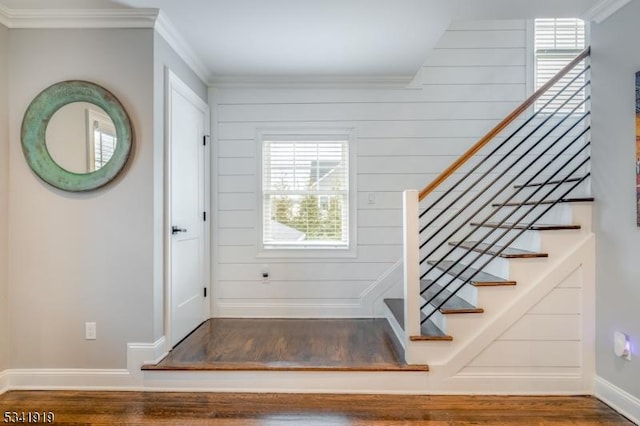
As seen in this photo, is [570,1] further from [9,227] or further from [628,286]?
[9,227]

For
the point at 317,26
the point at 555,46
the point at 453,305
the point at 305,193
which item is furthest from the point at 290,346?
the point at 555,46

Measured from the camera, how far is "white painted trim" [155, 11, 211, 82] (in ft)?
8.85

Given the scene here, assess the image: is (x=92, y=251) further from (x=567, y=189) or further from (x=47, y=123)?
(x=567, y=189)

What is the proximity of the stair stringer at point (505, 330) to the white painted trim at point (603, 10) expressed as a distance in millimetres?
1415

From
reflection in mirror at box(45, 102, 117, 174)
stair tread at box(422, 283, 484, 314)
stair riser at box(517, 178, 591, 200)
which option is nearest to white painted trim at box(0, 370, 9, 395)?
reflection in mirror at box(45, 102, 117, 174)

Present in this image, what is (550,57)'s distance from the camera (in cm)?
383

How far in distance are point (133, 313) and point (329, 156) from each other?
2.22 m

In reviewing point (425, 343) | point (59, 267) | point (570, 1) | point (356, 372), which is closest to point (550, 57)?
point (570, 1)

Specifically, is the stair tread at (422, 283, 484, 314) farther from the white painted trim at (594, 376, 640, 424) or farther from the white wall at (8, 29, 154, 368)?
the white wall at (8, 29, 154, 368)

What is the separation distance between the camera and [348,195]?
387cm

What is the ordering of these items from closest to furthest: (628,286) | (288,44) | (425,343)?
(628,286) → (425,343) → (288,44)

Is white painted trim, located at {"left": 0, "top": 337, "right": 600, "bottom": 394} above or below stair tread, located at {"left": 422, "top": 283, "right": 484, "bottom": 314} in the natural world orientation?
below

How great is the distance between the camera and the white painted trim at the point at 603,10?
2.39 metres

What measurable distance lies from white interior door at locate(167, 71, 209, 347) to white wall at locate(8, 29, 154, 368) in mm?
235
